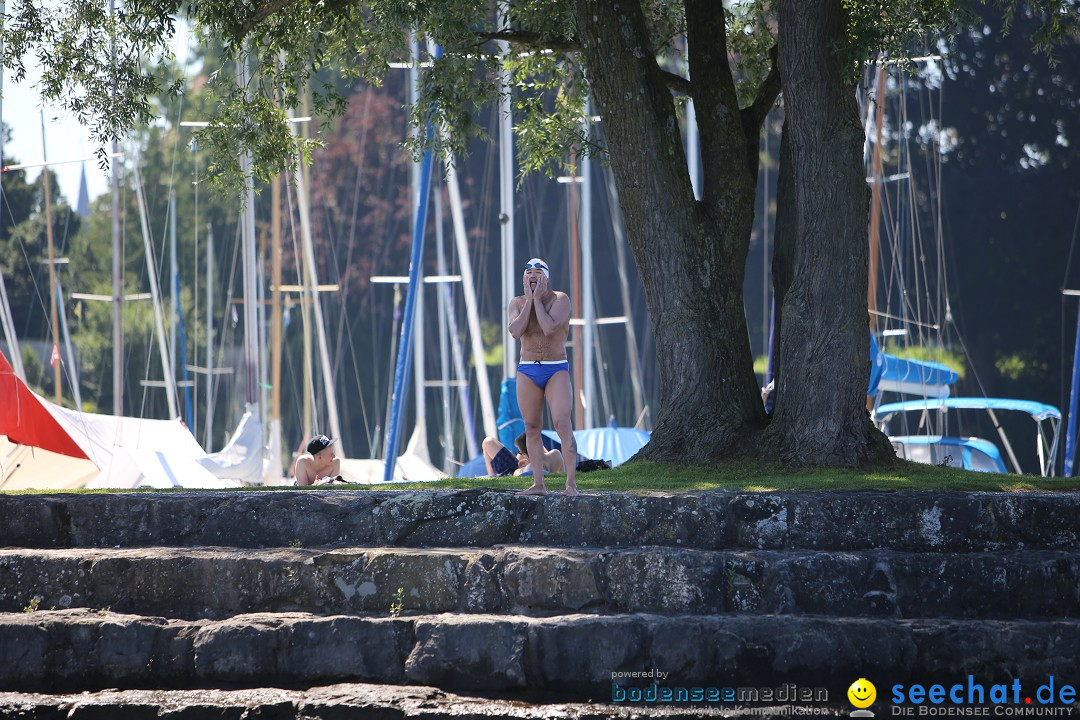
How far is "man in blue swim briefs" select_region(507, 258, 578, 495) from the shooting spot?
9109mm

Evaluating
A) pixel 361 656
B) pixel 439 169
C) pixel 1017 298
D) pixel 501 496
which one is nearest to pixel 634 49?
pixel 501 496

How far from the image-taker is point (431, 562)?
807 cm

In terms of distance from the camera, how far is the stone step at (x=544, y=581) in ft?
25.1

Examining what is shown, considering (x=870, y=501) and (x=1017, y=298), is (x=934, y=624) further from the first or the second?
(x=1017, y=298)

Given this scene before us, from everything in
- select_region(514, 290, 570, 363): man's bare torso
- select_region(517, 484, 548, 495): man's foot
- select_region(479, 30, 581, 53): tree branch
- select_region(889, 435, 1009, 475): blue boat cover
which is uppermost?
select_region(479, 30, 581, 53): tree branch

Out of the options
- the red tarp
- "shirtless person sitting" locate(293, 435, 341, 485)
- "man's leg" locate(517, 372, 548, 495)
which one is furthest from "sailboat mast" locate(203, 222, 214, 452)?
"man's leg" locate(517, 372, 548, 495)

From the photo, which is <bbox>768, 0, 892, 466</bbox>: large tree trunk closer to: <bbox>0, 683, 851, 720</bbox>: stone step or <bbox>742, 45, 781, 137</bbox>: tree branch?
<bbox>742, 45, 781, 137</bbox>: tree branch

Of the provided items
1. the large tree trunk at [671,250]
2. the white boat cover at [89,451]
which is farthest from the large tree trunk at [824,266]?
the white boat cover at [89,451]

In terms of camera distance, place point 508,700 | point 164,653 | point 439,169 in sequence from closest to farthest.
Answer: point 508,700, point 164,653, point 439,169

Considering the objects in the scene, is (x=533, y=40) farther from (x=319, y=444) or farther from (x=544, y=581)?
(x=544, y=581)

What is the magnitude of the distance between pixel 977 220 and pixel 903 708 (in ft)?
107

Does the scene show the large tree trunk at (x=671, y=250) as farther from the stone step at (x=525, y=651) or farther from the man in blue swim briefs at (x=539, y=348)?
the stone step at (x=525, y=651)

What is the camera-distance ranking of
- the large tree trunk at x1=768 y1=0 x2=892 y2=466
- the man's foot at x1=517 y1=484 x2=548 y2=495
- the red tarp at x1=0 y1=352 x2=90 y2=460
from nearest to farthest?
1. the man's foot at x1=517 y1=484 x2=548 y2=495
2. the large tree trunk at x1=768 y1=0 x2=892 y2=466
3. the red tarp at x1=0 y1=352 x2=90 y2=460

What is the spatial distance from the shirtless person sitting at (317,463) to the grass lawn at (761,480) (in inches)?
85.9
